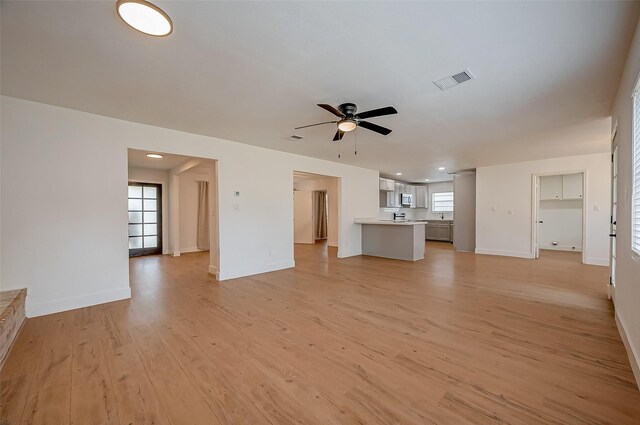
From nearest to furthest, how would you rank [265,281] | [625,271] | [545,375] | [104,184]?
[545,375], [625,271], [104,184], [265,281]

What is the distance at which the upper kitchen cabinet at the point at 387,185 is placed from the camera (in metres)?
9.36

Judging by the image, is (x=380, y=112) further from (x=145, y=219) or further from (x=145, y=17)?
(x=145, y=219)

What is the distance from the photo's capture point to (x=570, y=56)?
218 cm

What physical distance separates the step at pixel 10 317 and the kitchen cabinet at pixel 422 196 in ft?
37.2

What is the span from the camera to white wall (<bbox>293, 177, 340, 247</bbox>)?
28.5ft

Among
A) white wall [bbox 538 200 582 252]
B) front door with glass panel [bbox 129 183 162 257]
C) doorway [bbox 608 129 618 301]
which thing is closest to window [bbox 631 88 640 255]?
doorway [bbox 608 129 618 301]

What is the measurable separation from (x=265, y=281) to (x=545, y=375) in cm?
368

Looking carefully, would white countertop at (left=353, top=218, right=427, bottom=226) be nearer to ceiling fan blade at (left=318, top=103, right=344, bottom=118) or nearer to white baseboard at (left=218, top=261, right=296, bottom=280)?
white baseboard at (left=218, top=261, right=296, bottom=280)

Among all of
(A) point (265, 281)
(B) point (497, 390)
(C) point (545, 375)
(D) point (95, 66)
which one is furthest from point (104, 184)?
(C) point (545, 375)

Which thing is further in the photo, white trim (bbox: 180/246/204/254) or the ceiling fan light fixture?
white trim (bbox: 180/246/204/254)

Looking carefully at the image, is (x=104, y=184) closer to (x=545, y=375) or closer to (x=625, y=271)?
(x=545, y=375)

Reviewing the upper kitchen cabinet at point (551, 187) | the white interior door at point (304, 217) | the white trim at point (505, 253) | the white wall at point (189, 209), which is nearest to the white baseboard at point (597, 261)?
the white trim at point (505, 253)

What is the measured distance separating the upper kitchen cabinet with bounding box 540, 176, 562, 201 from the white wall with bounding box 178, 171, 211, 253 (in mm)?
10101

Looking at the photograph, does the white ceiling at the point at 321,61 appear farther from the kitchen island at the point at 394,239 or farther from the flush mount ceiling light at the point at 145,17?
the kitchen island at the point at 394,239
